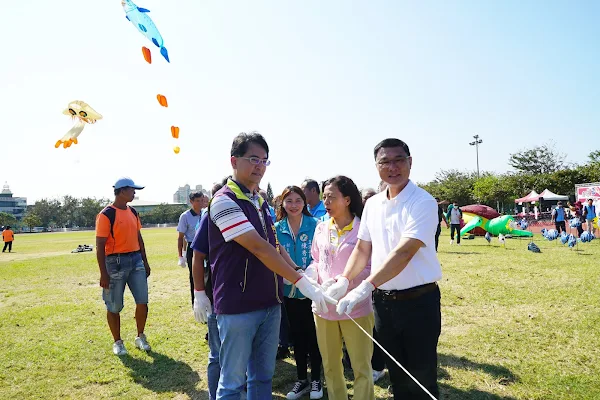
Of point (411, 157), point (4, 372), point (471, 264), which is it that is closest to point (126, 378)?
point (4, 372)

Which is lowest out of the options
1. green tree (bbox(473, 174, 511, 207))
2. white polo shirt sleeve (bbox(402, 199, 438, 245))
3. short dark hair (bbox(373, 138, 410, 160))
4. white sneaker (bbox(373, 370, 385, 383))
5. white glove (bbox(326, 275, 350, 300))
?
white sneaker (bbox(373, 370, 385, 383))

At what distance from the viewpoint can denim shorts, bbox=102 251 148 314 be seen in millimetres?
5023

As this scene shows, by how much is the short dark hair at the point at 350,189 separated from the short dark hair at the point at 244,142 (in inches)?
42.8

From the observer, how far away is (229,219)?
238 centimetres

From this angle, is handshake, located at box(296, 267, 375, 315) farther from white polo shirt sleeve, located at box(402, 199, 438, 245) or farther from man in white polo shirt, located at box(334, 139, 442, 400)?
white polo shirt sleeve, located at box(402, 199, 438, 245)

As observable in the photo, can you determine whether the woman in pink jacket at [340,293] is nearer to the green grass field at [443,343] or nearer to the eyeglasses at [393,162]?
the eyeglasses at [393,162]

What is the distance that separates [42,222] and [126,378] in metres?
102

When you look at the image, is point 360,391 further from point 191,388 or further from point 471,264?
point 471,264

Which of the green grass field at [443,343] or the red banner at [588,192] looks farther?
the red banner at [588,192]

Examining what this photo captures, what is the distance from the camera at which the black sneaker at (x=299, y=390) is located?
380 cm

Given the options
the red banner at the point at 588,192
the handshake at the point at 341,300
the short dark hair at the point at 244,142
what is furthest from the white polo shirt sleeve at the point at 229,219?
the red banner at the point at 588,192

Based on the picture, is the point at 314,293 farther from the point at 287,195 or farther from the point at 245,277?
the point at 287,195

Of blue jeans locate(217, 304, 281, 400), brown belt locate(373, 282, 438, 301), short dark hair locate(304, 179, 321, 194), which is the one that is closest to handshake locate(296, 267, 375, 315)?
brown belt locate(373, 282, 438, 301)

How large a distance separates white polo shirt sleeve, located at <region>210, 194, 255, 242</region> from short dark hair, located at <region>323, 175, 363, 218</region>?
133 cm
